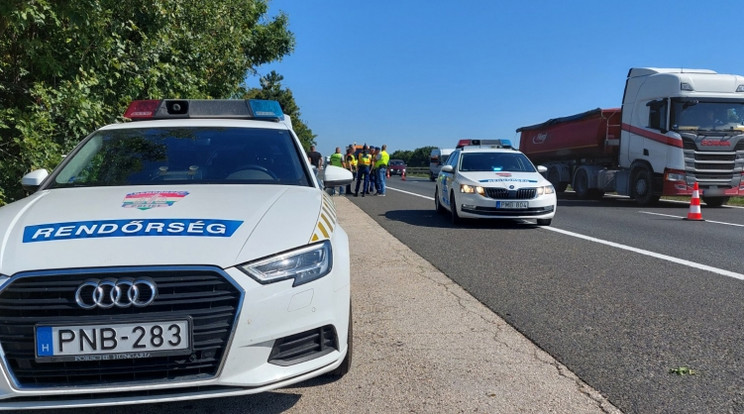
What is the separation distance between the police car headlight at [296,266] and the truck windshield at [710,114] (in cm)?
1545

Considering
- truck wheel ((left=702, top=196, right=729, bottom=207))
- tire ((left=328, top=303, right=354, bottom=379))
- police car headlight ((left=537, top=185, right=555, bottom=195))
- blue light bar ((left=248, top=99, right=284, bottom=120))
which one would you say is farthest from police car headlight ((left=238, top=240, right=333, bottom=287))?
truck wheel ((left=702, top=196, right=729, bottom=207))

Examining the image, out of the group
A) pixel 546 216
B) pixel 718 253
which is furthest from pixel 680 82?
pixel 718 253

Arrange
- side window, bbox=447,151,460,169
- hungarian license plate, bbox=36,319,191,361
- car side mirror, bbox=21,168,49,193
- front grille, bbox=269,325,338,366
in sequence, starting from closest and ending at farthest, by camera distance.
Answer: hungarian license plate, bbox=36,319,191,361, front grille, bbox=269,325,338,366, car side mirror, bbox=21,168,49,193, side window, bbox=447,151,460,169

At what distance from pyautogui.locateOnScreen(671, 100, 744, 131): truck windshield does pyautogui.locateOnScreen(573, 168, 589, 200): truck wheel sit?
5.16 metres

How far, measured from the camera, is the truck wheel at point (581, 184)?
21000 mm

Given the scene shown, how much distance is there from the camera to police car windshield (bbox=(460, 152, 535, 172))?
12008mm

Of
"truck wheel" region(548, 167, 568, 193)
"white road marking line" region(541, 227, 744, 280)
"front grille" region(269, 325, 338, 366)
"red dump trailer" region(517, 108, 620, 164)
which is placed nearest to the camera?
"front grille" region(269, 325, 338, 366)

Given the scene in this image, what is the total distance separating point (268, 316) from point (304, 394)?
753 mm

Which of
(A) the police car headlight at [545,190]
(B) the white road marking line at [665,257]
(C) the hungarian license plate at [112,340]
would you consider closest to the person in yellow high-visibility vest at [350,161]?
(A) the police car headlight at [545,190]

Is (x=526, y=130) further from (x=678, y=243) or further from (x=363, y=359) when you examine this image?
(x=363, y=359)

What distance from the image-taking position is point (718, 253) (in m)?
8.06

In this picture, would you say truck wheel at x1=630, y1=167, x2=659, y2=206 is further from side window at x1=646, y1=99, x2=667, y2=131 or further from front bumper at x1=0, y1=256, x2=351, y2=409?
front bumper at x1=0, y1=256, x2=351, y2=409

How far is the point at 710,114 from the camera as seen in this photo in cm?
1580

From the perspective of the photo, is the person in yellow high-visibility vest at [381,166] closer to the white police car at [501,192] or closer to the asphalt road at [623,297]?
the white police car at [501,192]
